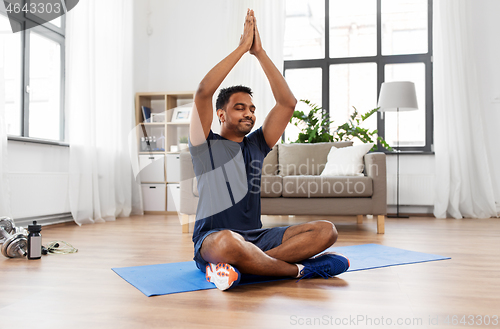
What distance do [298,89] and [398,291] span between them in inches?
159

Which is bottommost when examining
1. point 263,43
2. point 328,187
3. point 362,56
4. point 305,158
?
point 328,187

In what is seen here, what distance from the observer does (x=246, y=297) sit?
1.46m

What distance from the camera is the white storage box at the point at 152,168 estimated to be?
5012 mm

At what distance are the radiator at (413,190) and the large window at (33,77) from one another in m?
3.50

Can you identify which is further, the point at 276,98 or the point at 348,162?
the point at 348,162

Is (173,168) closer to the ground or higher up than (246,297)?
higher up

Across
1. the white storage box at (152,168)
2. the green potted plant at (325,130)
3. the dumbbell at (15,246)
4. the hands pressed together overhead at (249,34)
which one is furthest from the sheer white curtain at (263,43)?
the hands pressed together overhead at (249,34)

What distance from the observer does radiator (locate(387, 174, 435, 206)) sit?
470 centimetres

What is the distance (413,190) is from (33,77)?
13.0 ft

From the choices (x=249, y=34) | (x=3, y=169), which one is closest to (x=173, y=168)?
(x=3, y=169)

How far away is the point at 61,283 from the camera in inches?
66.8

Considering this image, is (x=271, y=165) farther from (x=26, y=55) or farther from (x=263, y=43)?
(x=26, y=55)

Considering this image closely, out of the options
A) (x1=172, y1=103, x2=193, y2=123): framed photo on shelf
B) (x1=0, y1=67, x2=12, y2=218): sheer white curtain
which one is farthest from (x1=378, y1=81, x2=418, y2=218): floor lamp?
(x1=0, y1=67, x2=12, y2=218): sheer white curtain

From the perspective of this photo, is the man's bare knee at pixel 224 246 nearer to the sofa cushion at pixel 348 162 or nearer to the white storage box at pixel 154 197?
the sofa cushion at pixel 348 162
